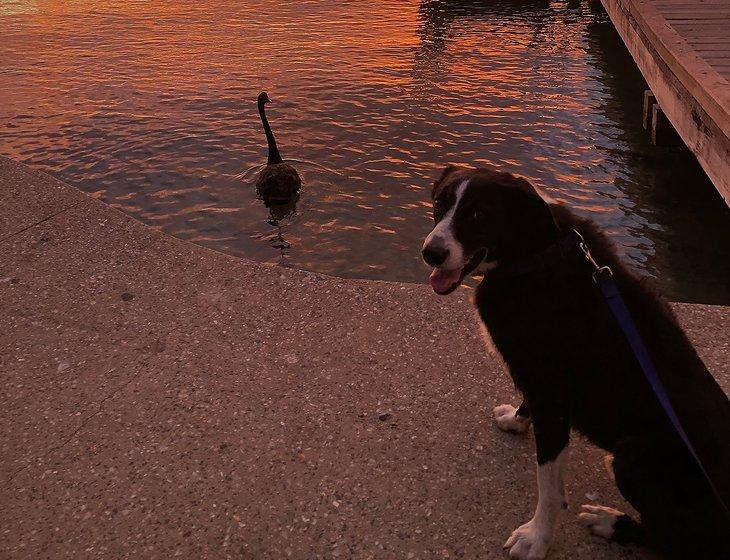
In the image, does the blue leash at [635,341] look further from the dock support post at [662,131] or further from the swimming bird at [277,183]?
the dock support post at [662,131]

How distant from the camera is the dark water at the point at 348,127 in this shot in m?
7.41

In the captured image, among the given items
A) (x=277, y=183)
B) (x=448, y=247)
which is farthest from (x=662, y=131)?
(x=448, y=247)

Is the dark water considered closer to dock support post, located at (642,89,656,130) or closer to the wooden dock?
dock support post, located at (642,89,656,130)

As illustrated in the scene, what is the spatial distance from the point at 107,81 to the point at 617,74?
9.70m

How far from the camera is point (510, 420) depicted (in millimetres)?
3510

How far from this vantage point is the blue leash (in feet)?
7.84

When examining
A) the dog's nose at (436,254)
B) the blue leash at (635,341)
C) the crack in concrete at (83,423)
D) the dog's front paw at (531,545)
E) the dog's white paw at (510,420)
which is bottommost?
the dog's front paw at (531,545)

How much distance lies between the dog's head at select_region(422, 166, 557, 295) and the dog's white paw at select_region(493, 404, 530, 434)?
1.04 meters

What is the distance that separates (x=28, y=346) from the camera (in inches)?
174

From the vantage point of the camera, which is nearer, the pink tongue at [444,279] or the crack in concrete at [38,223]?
the pink tongue at [444,279]

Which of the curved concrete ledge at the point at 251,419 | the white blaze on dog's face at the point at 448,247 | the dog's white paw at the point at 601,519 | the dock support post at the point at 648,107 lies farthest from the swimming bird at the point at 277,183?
the dog's white paw at the point at 601,519

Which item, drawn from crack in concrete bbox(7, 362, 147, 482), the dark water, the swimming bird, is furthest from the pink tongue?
the swimming bird

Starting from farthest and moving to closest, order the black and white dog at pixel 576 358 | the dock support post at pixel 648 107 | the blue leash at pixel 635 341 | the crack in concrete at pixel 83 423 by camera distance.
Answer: the dock support post at pixel 648 107
the crack in concrete at pixel 83 423
the black and white dog at pixel 576 358
the blue leash at pixel 635 341

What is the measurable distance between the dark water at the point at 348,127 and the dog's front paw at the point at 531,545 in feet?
12.5
